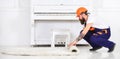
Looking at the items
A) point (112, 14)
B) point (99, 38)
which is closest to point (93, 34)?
point (99, 38)

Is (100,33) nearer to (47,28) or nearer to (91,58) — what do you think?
(91,58)

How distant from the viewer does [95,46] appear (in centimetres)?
230

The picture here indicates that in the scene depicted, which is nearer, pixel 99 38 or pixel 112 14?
pixel 99 38

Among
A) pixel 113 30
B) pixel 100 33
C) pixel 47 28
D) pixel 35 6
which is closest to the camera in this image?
pixel 100 33

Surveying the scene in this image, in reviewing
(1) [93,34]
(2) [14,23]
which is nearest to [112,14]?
(1) [93,34]

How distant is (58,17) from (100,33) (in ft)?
2.58

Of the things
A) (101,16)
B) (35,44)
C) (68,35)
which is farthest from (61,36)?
(101,16)

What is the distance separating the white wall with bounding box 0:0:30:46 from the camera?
3.13m

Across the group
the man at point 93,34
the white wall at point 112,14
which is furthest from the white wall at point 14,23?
the man at point 93,34

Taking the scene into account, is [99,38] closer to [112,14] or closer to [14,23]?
[112,14]

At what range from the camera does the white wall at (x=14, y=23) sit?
10.3 ft

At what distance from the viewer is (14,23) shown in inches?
126

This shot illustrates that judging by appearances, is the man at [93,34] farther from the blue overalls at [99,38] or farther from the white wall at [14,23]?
the white wall at [14,23]

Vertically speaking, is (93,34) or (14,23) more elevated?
(93,34)
